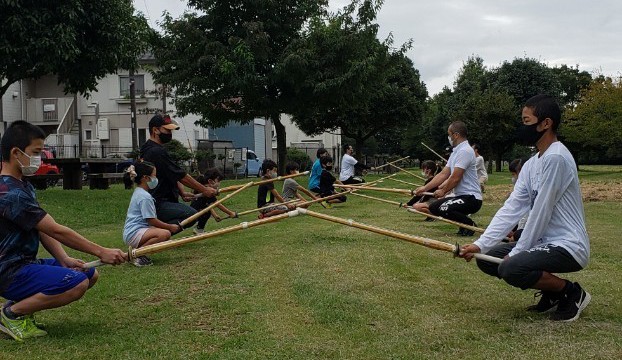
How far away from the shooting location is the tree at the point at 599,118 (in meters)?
38.4

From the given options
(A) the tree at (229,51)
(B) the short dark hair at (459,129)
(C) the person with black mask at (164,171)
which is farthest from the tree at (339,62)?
(C) the person with black mask at (164,171)

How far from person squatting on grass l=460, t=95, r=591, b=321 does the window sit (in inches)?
1503

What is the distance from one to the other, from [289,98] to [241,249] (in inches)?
647

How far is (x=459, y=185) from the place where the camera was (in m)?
11.1

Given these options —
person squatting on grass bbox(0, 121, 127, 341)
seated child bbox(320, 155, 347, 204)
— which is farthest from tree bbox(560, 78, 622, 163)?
person squatting on grass bbox(0, 121, 127, 341)

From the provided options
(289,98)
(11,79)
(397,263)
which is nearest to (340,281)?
(397,263)

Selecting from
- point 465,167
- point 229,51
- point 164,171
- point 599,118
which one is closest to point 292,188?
point 465,167

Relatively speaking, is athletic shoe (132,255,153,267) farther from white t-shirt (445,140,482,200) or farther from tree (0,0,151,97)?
tree (0,0,151,97)

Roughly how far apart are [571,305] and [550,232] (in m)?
0.65

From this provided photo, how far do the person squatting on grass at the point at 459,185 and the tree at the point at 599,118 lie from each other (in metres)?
30.3

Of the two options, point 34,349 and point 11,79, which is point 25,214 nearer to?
point 34,349

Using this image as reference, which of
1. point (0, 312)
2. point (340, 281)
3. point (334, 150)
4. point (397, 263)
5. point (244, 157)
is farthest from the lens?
point (334, 150)

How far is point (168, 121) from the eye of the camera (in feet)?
31.0

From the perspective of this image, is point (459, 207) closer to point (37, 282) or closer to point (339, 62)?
point (37, 282)
